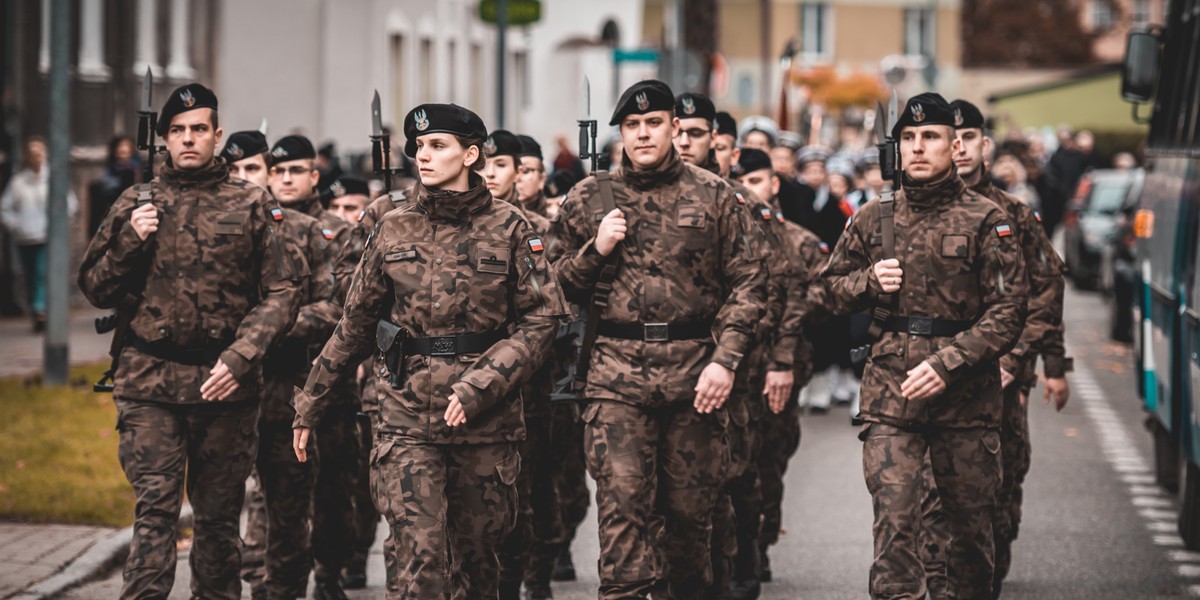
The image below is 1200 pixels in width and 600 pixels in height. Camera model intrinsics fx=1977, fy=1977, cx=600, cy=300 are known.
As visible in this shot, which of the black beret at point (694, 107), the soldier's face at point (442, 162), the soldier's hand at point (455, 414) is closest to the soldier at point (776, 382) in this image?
the black beret at point (694, 107)

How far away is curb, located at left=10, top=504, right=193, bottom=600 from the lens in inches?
343

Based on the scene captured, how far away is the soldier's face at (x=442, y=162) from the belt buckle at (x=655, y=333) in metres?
1.02

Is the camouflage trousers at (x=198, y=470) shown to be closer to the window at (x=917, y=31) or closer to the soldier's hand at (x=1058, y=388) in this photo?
the soldier's hand at (x=1058, y=388)

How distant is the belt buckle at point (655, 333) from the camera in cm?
750

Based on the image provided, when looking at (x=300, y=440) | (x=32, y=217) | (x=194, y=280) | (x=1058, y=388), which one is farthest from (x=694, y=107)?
(x=32, y=217)

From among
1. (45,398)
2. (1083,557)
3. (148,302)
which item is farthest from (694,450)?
(45,398)

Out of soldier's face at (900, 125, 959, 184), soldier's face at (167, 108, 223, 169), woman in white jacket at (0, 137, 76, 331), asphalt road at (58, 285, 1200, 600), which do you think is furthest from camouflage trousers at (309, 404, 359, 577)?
woman in white jacket at (0, 137, 76, 331)

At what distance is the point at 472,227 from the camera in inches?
271

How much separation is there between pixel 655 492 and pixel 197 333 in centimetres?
188

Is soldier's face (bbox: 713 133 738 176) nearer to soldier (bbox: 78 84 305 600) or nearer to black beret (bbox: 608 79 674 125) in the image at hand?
black beret (bbox: 608 79 674 125)

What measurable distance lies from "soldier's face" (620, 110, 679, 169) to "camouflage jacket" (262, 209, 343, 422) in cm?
166

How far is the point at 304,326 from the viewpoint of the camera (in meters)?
8.48

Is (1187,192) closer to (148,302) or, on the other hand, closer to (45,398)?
(148,302)

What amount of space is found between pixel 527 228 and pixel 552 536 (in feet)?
8.03
